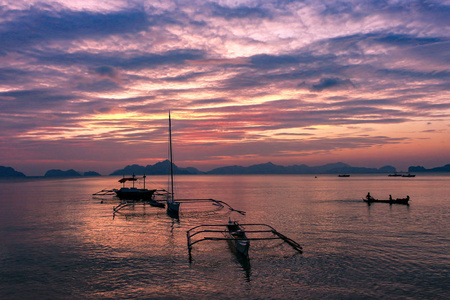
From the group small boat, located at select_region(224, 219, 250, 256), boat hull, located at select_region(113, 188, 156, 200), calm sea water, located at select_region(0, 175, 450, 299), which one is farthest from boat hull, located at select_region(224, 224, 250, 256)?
boat hull, located at select_region(113, 188, 156, 200)

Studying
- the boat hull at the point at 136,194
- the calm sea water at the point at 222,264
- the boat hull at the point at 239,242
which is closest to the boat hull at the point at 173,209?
the calm sea water at the point at 222,264

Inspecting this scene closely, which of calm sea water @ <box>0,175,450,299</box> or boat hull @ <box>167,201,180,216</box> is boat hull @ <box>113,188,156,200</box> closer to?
boat hull @ <box>167,201,180,216</box>

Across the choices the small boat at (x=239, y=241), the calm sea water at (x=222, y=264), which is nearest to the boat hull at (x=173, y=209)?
the calm sea water at (x=222, y=264)

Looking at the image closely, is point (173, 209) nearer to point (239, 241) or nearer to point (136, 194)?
point (239, 241)

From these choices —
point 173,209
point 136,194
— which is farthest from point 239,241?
point 136,194

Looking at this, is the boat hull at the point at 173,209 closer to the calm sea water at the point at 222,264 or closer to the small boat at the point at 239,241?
the calm sea water at the point at 222,264

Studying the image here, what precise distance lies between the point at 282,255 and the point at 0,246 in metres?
29.3

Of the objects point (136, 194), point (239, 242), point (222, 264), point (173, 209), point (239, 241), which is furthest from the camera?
point (136, 194)

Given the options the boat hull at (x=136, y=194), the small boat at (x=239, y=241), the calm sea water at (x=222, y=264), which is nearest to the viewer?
the calm sea water at (x=222, y=264)

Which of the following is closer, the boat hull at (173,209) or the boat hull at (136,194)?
the boat hull at (173,209)

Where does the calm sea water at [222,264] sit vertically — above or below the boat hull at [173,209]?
below

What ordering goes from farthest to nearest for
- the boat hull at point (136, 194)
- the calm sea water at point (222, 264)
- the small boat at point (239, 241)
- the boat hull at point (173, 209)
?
the boat hull at point (136, 194)
the boat hull at point (173, 209)
the small boat at point (239, 241)
the calm sea water at point (222, 264)

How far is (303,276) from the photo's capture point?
77.8ft

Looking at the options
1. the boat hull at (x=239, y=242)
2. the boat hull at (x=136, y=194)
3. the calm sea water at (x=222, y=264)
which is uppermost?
the boat hull at (x=136, y=194)
